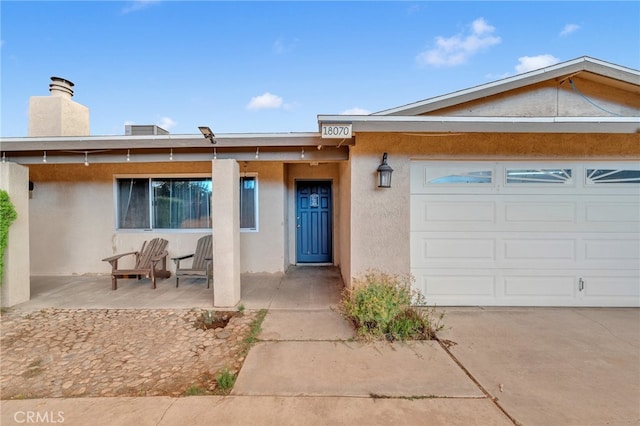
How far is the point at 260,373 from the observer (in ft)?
8.59

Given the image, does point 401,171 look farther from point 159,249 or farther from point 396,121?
point 159,249

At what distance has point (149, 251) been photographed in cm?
588

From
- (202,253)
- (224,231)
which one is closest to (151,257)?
(202,253)

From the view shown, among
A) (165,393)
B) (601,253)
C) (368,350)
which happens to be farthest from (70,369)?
(601,253)

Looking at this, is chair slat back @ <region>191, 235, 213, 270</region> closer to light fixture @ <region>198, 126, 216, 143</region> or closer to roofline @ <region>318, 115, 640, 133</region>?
light fixture @ <region>198, 126, 216, 143</region>

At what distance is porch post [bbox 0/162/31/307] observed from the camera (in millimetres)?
4430

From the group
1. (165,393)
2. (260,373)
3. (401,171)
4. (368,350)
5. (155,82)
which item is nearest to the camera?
(165,393)

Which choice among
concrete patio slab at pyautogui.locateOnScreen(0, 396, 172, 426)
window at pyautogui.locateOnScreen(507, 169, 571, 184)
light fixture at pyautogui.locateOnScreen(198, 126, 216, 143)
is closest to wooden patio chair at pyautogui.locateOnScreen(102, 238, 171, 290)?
light fixture at pyautogui.locateOnScreen(198, 126, 216, 143)

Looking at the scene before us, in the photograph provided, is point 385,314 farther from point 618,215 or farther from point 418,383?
point 618,215

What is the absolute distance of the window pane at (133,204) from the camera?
257 inches

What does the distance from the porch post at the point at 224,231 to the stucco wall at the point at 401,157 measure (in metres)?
1.78

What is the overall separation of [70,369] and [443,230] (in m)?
4.73

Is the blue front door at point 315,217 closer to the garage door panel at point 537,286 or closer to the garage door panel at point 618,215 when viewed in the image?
the garage door panel at point 537,286

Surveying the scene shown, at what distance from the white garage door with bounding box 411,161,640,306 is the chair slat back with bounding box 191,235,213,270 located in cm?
374
